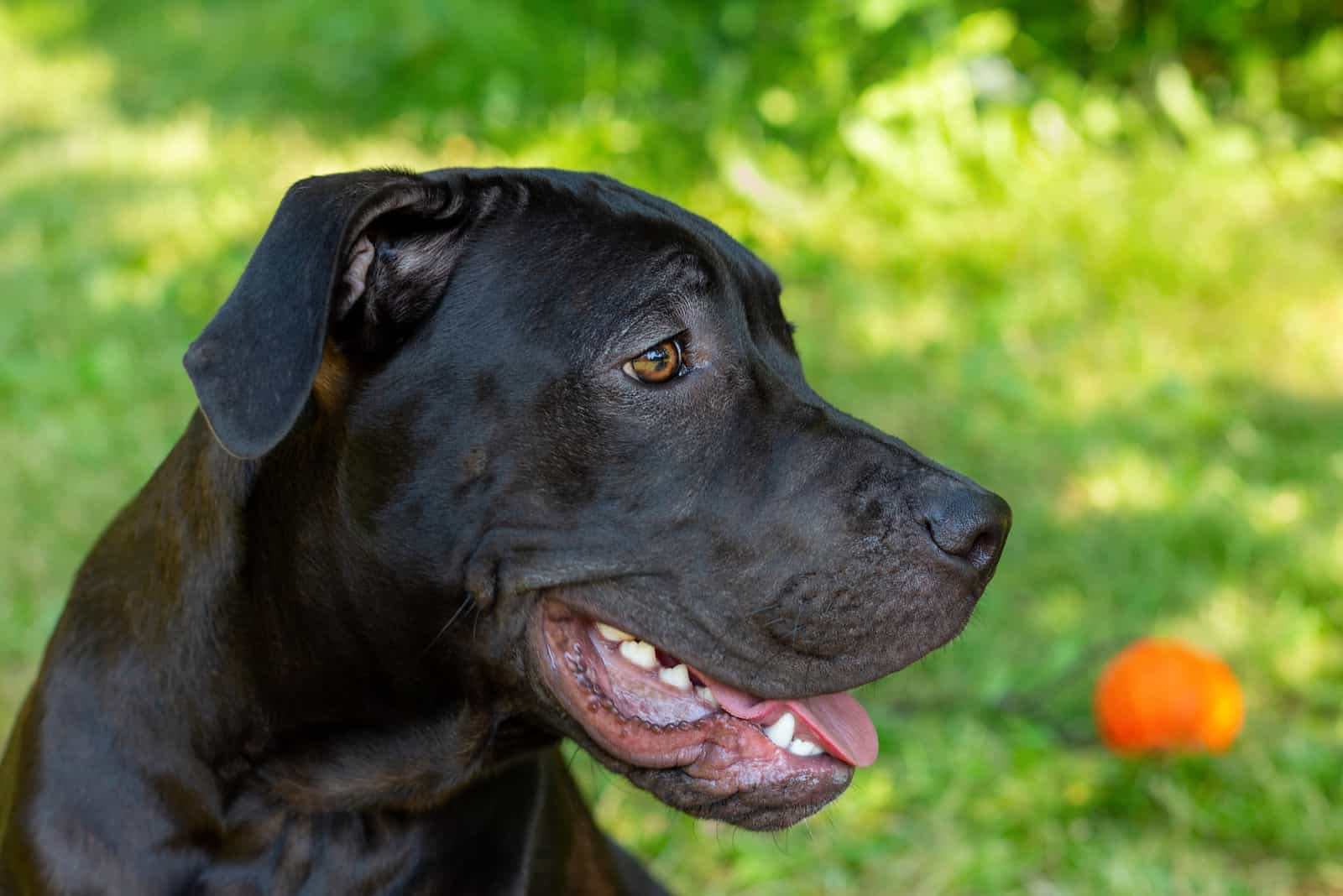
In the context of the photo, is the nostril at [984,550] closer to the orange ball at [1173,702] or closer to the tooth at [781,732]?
the tooth at [781,732]

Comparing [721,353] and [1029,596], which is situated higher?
[721,353]

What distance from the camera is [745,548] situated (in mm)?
2381

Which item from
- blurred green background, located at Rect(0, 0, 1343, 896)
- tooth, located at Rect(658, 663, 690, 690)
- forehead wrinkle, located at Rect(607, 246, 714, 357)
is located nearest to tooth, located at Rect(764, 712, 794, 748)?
tooth, located at Rect(658, 663, 690, 690)

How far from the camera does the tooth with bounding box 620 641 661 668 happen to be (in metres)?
2.47

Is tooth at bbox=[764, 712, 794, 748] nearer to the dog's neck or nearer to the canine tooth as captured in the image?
the canine tooth

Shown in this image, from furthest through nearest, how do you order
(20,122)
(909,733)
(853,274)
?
(20,122), (853,274), (909,733)

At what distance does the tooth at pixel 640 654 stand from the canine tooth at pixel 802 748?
0.87 feet

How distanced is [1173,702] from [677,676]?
202 cm

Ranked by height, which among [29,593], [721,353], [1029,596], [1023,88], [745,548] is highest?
[721,353]

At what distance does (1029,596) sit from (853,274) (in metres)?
2.39

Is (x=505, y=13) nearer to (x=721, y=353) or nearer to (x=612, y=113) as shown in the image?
(x=612, y=113)

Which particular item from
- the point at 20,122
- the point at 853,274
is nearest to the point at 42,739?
the point at 853,274

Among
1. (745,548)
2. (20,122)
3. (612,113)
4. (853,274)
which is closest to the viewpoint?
(745,548)

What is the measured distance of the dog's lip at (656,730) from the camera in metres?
2.40
